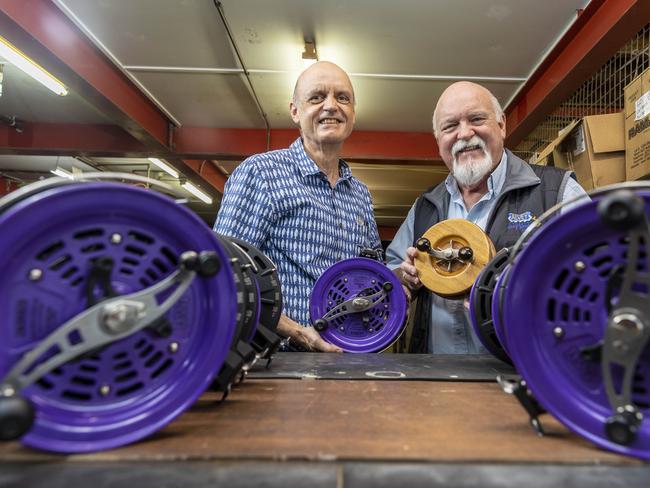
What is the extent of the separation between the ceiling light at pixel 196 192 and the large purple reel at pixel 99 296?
22.9 feet

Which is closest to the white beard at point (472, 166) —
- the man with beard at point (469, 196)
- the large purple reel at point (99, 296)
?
the man with beard at point (469, 196)

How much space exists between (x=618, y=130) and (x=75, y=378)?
2.87 m

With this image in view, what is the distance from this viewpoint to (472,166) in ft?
6.47

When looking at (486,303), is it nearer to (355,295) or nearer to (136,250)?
(355,295)

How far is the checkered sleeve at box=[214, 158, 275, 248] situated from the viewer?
1.62 meters

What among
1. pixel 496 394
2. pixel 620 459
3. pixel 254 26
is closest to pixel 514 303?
pixel 620 459

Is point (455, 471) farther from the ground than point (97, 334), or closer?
closer

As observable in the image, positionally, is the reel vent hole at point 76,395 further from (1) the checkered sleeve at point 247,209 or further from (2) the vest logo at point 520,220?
(2) the vest logo at point 520,220

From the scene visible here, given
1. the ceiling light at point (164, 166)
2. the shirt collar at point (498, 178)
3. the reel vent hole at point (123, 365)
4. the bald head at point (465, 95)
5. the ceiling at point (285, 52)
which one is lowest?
the reel vent hole at point (123, 365)

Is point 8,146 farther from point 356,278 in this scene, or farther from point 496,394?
point 496,394

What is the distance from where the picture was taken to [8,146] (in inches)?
212

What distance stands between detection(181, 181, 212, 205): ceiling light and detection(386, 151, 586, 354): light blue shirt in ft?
19.5

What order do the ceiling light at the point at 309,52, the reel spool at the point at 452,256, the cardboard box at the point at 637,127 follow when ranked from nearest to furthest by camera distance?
the reel spool at the point at 452,256 < the cardboard box at the point at 637,127 < the ceiling light at the point at 309,52

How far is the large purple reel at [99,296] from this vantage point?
0.54 meters
